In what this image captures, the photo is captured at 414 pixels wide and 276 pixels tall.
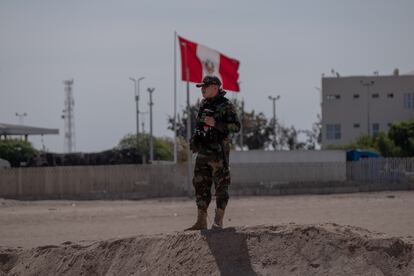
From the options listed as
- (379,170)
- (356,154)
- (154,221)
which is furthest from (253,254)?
(356,154)

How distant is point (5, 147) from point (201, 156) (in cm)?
5578

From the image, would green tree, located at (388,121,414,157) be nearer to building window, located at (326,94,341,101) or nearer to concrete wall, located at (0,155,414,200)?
building window, located at (326,94,341,101)

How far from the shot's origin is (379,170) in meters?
39.4

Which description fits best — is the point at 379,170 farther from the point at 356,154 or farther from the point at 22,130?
the point at 22,130

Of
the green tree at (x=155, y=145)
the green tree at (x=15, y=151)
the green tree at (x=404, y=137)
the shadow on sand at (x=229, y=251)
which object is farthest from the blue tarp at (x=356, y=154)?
the shadow on sand at (x=229, y=251)

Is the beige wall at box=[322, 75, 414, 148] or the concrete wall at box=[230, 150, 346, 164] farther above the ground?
the beige wall at box=[322, 75, 414, 148]

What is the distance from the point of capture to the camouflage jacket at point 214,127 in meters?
9.10

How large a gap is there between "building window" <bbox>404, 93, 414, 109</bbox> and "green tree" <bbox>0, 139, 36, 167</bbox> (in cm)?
3700

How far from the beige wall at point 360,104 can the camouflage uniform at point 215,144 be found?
71.9 metres

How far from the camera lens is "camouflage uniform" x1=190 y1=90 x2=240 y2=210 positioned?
9.13 metres

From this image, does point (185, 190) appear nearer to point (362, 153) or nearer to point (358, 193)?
point (358, 193)

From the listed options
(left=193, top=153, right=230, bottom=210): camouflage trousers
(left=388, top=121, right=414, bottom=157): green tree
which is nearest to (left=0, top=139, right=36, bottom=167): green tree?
(left=388, top=121, right=414, bottom=157): green tree

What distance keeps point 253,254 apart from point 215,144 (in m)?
1.51

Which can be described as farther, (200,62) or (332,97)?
(332,97)
